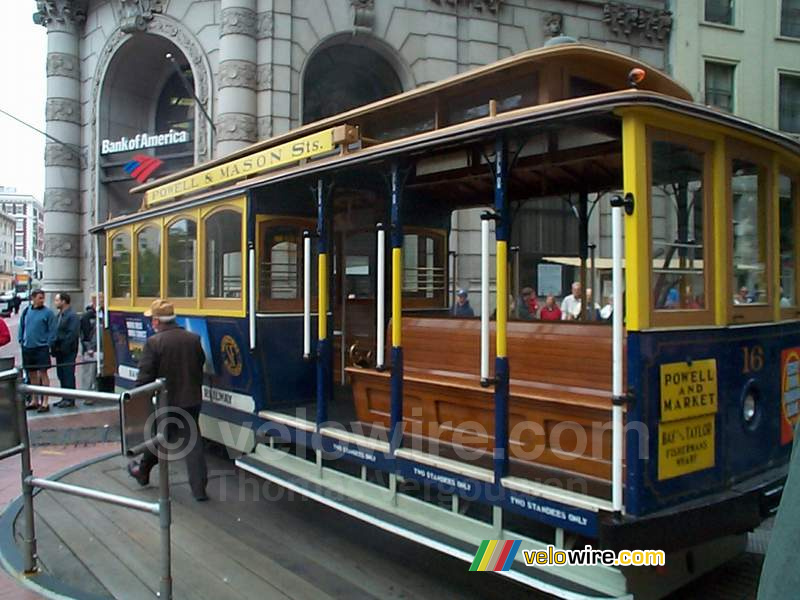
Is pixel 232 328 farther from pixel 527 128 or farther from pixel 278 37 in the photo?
pixel 278 37

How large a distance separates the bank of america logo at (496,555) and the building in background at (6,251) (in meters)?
98.7

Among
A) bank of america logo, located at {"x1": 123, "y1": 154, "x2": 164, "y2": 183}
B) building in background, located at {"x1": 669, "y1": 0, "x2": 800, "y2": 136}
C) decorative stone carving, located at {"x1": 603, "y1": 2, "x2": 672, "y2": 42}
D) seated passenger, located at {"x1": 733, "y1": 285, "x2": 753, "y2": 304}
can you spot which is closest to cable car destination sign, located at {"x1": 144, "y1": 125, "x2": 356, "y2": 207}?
seated passenger, located at {"x1": 733, "y1": 285, "x2": 753, "y2": 304}

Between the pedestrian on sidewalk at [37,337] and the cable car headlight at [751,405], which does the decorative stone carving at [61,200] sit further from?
the cable car headlight at [751,405]

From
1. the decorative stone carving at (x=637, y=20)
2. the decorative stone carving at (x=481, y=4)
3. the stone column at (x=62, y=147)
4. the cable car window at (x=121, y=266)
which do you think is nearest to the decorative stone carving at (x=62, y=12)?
the stone column at (x=62, y=147)

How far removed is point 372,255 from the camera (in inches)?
278

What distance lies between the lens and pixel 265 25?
14445 mm

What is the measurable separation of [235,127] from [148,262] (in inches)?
288

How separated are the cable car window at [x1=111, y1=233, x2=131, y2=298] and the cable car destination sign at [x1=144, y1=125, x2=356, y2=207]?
60 centimetres

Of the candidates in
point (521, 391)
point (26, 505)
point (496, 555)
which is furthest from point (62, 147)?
point (496, 555)

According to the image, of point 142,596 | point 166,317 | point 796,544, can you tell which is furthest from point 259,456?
point 796,544

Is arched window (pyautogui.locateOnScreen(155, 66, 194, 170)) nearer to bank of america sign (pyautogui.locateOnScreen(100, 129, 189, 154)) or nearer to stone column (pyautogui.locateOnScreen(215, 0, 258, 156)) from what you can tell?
bank of america sign (pyautogui.locateOnScreen(100, 129, 189, 154))

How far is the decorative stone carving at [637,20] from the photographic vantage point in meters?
17.5

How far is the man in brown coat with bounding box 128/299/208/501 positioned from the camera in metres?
5.98

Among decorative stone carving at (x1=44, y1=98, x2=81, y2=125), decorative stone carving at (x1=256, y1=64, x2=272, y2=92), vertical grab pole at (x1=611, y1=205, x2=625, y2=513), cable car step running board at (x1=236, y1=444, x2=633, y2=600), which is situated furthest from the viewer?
decorative stone carving at (x1=44, y1=98, x2=81, y2=125)
